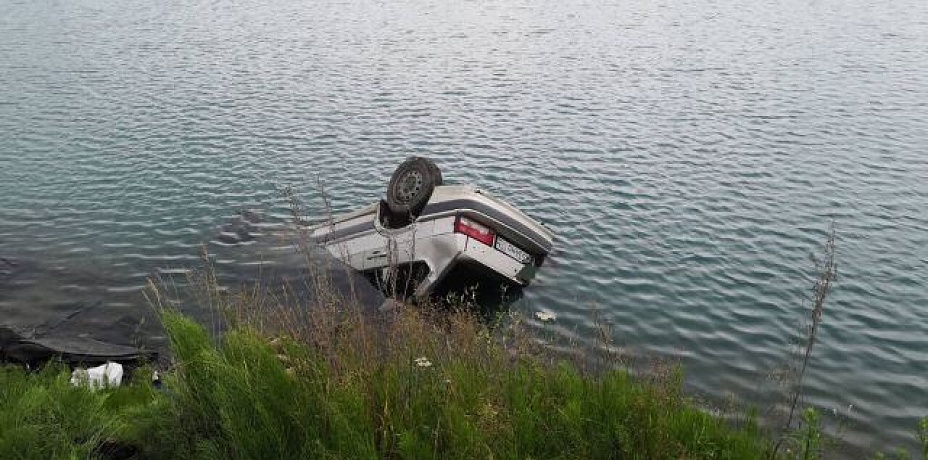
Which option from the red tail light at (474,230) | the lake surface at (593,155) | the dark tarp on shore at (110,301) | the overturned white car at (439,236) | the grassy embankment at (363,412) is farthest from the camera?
the lake surface at (593,155)

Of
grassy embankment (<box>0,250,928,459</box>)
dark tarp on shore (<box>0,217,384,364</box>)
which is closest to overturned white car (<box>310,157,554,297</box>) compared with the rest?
dark tarp on shore (<box>0,217,384,364</box>)

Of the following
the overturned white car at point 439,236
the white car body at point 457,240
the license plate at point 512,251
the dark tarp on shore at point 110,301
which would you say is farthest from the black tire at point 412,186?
the dark tarp on shore at point 110,301

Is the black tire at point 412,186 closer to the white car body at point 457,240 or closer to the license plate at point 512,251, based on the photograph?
the white car body at point 457,240

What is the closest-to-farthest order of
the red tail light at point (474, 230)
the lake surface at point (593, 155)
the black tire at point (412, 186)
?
the red tail light at point (474, 230) → the lake surface at point (593, 155) → the black tire at point (412, 186)

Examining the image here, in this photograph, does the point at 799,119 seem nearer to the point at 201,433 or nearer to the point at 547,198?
the point at 547,198

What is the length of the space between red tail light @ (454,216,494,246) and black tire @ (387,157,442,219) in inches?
41.0

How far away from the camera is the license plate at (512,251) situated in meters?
14.1

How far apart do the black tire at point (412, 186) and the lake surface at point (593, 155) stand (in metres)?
2.74

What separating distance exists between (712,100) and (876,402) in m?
19.8

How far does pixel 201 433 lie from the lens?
21.8 feet

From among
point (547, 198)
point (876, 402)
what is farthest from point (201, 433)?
point (547, 198)

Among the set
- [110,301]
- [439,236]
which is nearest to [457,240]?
[439,236]

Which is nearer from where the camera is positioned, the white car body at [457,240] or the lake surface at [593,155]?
the white car body at [457,240]

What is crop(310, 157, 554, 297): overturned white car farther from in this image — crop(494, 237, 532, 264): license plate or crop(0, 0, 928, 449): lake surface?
crop(0, 0, 928, 449): lake surface
